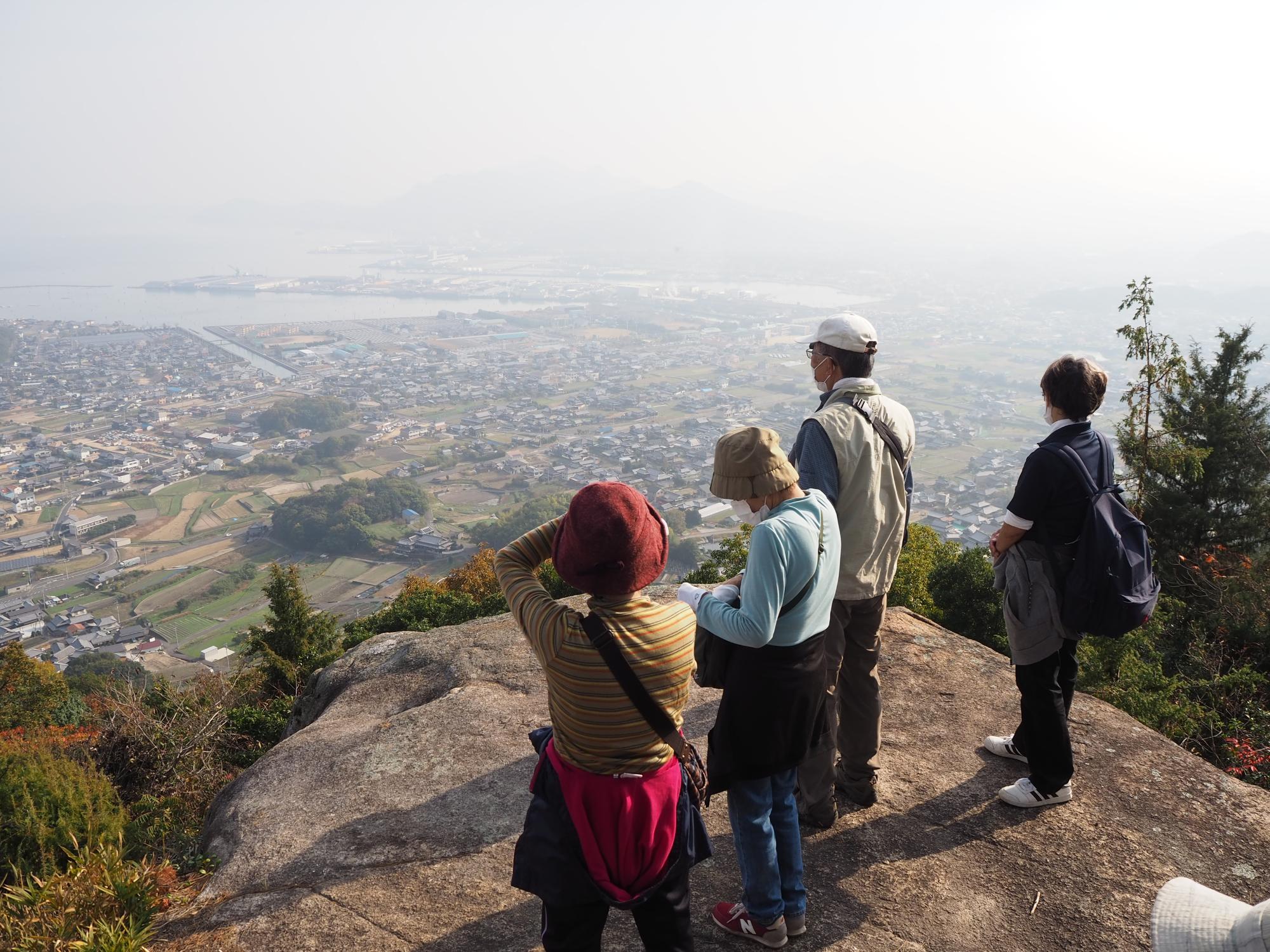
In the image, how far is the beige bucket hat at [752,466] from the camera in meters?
2.17

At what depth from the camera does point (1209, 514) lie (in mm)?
9812

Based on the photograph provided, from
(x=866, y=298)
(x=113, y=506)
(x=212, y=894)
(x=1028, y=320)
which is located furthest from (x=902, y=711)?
(x=866, y=298)

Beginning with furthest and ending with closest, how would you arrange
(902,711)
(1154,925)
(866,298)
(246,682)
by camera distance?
(866,298) < (246,682) < (902,711) < (1154,925)

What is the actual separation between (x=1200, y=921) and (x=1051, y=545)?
68.9 inches

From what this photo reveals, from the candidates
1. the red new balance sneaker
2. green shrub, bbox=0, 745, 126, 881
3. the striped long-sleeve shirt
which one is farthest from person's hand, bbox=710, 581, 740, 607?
green shrub, bbox=0, 745, 126, 881

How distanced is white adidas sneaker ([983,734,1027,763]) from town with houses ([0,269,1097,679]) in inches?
830

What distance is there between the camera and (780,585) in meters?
2.06

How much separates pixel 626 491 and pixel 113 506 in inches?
1768

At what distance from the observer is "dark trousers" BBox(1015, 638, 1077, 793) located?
9.92 feet

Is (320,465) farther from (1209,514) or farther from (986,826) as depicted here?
(986,826)

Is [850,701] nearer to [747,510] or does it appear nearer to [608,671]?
[747,510]

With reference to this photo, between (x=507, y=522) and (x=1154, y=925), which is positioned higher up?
(x=1154, y=925)

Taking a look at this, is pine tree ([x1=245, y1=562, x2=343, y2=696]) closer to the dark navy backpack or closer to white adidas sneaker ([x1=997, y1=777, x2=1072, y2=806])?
white adidas sneaker ([x1=997, y1=777, x2=1072, y2=806])

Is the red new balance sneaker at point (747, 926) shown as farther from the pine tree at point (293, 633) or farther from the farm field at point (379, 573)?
the farm field at point (379, 573)
